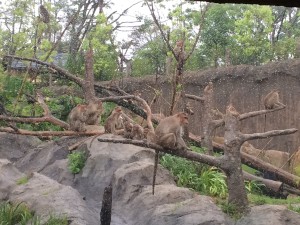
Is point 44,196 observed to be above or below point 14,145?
below

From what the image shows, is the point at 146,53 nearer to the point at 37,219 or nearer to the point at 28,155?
the point at 28,155

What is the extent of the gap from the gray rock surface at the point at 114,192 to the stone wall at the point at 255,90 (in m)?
2.88

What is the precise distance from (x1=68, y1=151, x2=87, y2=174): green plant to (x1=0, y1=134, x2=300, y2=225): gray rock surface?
14 centimetres

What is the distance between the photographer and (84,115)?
1172 centimetres

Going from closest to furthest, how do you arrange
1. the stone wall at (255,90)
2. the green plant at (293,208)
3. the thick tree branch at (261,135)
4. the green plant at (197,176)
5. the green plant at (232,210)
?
the thick tree branch at (261,135), the green plant at (232,210), the green plant at (293,208), the green plant at (197,176), the stone wall at (255,90)

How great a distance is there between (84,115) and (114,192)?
203 cm

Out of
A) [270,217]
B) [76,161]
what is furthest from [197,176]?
[270,217]

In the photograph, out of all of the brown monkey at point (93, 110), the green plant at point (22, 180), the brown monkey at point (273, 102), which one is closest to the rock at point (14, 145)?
the green plant at point (22, 180)

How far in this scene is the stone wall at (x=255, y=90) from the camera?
15633 mm

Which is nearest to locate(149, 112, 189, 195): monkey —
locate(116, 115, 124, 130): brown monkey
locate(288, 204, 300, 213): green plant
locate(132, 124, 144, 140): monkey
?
locate(132, 124, 144, 140): monkey

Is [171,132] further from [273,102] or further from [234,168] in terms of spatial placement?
[273,102]

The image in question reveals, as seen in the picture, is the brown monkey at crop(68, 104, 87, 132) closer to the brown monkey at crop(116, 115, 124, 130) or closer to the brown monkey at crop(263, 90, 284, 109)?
the brown monkey at crop(116, 115, 124, 130)

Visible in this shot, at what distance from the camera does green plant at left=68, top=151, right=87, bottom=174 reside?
39.5 feet

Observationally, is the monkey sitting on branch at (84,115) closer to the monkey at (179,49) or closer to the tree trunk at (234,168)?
the monkey at (179,49)
